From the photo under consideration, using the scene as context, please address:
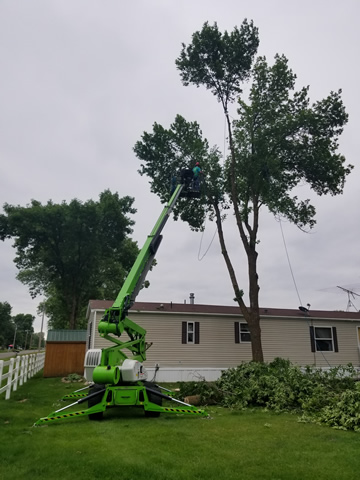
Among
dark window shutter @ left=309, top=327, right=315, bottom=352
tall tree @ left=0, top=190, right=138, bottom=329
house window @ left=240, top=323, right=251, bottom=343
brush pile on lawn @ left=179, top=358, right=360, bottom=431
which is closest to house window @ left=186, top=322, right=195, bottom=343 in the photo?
house window @ left=240, top=323, right=251, bottom=343

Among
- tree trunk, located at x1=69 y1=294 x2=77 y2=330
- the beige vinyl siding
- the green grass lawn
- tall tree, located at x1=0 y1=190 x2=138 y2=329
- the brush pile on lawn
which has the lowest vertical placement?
the green grass lawn

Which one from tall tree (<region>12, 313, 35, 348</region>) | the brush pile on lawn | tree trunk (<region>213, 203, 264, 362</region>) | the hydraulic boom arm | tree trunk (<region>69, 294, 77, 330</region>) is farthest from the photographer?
tall tree (<region>12, 313, 35, 348</region>)

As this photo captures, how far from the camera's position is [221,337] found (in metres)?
16.7

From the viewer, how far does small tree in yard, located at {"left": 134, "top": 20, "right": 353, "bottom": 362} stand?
632 inches

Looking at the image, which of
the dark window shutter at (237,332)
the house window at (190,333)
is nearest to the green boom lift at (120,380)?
the house window at (190,333)

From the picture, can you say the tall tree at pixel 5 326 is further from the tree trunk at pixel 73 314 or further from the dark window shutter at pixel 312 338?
the dark window shutter at pixel 312 338

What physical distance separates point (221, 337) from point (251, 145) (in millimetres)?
8697

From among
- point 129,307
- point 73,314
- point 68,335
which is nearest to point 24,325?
point 73,314

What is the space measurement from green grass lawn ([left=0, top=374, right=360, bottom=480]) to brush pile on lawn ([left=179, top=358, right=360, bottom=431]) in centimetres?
82

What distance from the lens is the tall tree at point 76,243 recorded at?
89.6ft

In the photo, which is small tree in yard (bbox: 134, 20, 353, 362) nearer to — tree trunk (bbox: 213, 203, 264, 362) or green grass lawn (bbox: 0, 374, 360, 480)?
tree trunk (bbox: 213, 203, 264, 362)

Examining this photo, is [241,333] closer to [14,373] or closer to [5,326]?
[14,373]

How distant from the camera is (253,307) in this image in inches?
610

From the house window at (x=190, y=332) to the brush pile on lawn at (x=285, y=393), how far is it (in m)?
4.11
